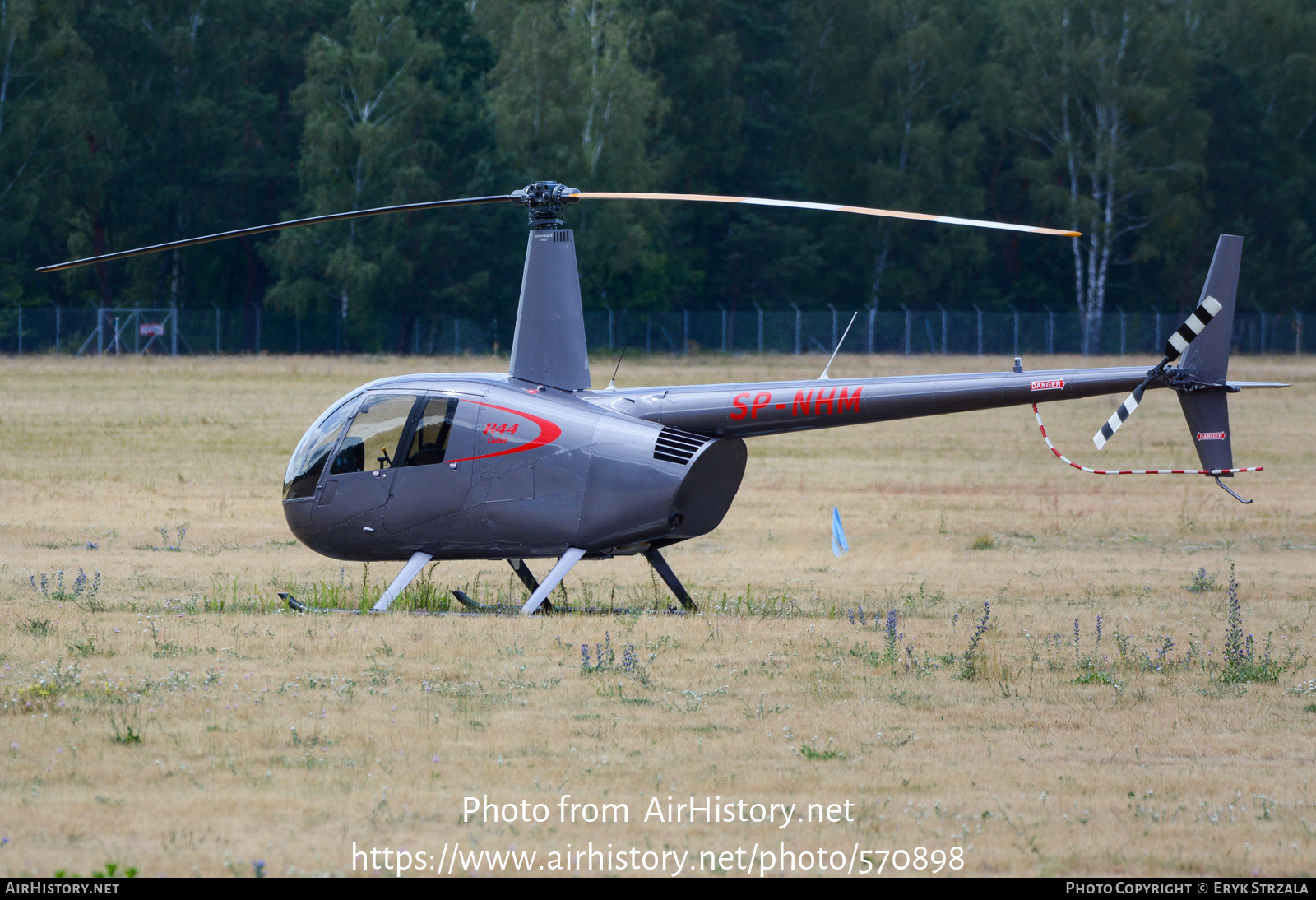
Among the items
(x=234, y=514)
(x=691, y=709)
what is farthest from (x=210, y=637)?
(x=234, y=514)

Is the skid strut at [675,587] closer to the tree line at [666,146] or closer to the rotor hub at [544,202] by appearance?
the rotor hub at [544,202]

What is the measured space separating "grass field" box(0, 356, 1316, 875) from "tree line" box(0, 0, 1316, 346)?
46.6 metres

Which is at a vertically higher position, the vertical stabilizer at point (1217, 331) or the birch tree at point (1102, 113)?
the birch tree at point (1102, 113)

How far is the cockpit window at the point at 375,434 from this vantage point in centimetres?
1345

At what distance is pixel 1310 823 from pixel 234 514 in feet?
53.7

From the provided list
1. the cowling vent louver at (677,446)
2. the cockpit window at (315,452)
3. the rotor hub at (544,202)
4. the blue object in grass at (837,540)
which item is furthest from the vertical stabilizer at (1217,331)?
the cockpit window at (315,452)

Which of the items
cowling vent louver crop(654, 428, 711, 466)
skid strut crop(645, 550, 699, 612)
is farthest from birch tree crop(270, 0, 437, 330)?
cowling vent louver crop(654, 428, 711, 466)

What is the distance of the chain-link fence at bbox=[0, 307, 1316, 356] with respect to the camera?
2502 inches

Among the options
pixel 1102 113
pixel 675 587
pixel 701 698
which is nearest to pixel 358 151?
pixel 1102 113

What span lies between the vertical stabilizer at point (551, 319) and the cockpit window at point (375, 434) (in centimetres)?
108

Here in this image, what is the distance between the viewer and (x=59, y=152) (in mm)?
63344

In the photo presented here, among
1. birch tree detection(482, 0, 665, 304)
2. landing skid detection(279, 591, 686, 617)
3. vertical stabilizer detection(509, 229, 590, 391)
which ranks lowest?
landing skid detection(279, 591, 686, 617)

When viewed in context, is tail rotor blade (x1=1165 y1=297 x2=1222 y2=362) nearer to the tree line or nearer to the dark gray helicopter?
the dark gray helicopter

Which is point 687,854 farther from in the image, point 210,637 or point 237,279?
point 237,279
